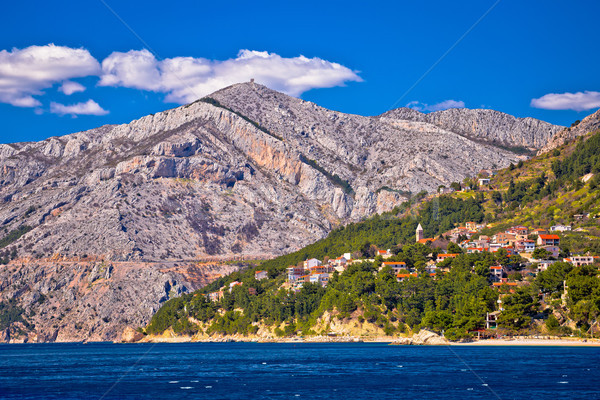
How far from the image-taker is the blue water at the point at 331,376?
85.2m

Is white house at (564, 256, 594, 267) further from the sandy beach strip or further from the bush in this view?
the sandy beach strip

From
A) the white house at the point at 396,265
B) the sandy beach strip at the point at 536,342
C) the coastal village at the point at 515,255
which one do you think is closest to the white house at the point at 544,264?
the coastal village at the point at 515,255

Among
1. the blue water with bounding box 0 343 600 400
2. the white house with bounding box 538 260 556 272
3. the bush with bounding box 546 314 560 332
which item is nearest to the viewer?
the blue water with bounding box 0 343 600 400

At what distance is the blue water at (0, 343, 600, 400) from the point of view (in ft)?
279

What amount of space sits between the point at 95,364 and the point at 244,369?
33950mm

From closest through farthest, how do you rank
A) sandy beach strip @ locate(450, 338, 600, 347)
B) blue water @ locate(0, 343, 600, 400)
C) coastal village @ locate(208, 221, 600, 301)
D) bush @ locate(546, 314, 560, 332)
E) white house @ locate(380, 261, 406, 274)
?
1. blue water @ locate(0, 343, 600, 400)
2. sandy beach strip @ locate(450, 338, 600, 347)
3. bush @ locate(546, 314, 560, 332)
4. coastal village @ locate(208, 221, 600, 301)
5. white house @ locate(380, 261, 406, 274)

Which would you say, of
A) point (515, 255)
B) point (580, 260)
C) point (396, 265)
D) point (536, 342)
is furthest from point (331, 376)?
point (396, 265)

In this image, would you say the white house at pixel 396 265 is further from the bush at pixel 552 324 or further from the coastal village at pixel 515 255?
the bush at pixel 552 324

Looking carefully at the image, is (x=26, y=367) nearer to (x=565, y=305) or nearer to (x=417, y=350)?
(x=417, y=350)

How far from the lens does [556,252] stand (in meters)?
176

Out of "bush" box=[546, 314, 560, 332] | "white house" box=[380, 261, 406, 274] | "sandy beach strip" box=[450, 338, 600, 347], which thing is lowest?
"sandy beach strip" box=[450, 338, 600, 347]

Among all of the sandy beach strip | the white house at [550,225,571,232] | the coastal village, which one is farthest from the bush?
the white house at [550,225,571,232]

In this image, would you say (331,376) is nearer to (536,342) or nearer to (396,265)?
(536,342)

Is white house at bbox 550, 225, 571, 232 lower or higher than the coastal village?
higher
